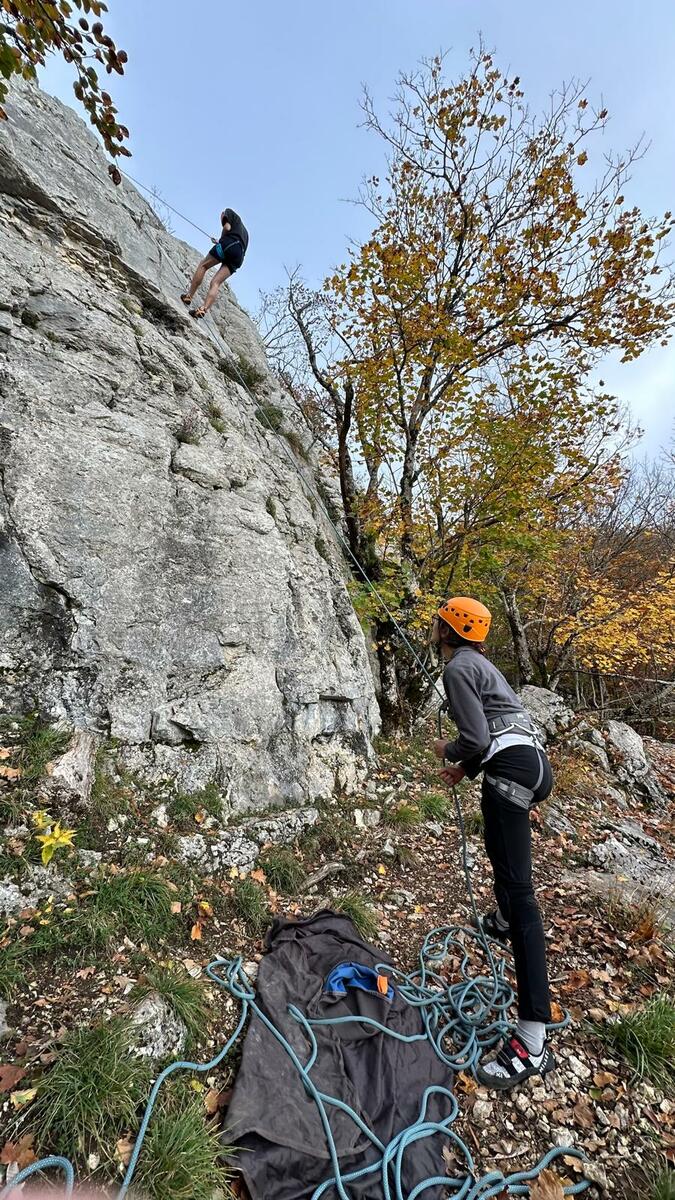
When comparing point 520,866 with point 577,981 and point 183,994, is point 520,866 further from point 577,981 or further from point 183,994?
point 183,994

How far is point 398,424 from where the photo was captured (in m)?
8.97

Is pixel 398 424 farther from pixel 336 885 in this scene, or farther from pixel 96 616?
pixel 336 885

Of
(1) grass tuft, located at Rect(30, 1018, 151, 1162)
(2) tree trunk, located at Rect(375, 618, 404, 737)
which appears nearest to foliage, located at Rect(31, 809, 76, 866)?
(1) grass tuft, located at Rect(30, 1018, 151, 1162)

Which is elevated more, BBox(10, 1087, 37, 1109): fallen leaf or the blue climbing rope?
BBox(10, 1087, 37, 1109): fallen leaf

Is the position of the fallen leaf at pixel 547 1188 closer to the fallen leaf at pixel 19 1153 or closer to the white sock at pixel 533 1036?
the white sock at pixel 533 1036

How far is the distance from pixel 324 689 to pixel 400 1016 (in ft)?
10.9

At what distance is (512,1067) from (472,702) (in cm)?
212

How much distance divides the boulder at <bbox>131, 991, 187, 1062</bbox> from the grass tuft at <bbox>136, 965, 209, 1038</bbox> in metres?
0.03

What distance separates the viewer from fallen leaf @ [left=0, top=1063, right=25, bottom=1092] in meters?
2.08

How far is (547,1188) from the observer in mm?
2285

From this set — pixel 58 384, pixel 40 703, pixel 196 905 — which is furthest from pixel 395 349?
pixel 196 905

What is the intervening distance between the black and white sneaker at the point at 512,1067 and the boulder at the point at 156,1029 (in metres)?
1.77

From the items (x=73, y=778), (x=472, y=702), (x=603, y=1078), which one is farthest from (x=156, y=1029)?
(x=603, y=1078)

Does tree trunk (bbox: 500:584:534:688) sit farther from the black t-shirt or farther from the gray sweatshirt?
the gray sweatshirt
